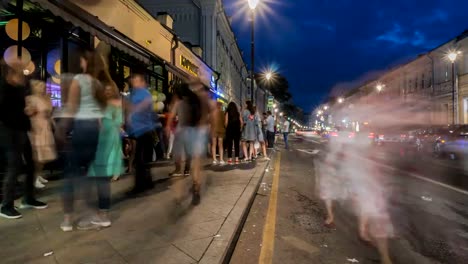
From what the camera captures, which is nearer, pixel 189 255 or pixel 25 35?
pixel 189 255

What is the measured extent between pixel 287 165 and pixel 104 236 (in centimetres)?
884

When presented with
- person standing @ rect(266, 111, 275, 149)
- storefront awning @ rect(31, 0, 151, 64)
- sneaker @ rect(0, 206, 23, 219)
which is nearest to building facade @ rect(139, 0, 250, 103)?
person standing @ rect(266, 111, 275, 149)

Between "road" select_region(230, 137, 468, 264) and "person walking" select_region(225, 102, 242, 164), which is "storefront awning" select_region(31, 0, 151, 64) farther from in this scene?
"road" select_region(230, 137, 468, 264)

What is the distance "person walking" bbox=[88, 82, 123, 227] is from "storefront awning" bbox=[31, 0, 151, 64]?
8.85 feet

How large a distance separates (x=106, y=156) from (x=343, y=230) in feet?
10.3

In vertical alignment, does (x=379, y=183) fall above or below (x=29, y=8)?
below

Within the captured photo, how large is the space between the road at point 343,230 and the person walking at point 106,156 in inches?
65.8

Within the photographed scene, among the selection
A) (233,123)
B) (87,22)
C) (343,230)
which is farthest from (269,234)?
(233,123)

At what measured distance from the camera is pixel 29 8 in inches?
302

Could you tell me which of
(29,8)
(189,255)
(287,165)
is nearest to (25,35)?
(29,8)

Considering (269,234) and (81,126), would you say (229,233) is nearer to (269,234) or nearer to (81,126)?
(269,234)

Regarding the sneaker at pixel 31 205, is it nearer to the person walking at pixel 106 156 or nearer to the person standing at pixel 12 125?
the person standing at pixel 12 125

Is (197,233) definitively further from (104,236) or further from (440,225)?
(440,225)

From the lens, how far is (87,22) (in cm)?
735
